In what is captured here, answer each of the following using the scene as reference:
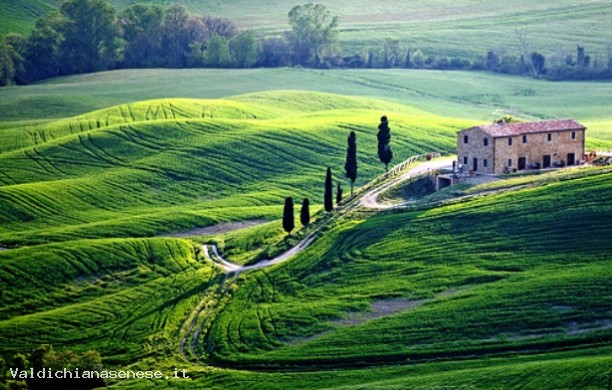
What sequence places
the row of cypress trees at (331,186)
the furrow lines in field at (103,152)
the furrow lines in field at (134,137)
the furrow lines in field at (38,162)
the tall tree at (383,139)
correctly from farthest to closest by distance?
the furrow lines in field at (134,137) < the furrow lines in field at (103,152) < the furrow lines in field at (38,162) < the tall tree at (383,139) < the row of cypress trees at (331,186)

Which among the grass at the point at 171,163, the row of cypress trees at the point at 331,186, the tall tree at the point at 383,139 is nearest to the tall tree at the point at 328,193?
the row of cypress trees at the point at 331,186

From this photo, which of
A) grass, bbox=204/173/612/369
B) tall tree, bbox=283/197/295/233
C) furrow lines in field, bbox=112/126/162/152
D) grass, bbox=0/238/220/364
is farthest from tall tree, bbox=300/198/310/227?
furrow lines in field, bbox=112/126/162/152

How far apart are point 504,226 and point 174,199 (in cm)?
4658

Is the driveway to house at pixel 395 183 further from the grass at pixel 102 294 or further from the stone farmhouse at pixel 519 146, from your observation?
Answer: the grass at pixel 102 294

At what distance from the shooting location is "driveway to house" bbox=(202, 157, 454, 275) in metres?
105

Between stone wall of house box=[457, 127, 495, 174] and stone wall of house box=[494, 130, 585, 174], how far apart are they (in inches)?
26.3

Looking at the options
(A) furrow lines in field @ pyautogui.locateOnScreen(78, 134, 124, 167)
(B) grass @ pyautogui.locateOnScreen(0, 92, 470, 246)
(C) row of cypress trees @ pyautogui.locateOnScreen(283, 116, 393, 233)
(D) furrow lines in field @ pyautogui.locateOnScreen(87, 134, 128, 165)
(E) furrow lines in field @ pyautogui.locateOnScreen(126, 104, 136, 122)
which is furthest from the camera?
(E) furrow lines in field @ pyautogui.locateOnScreen(126, 104, 136, 122)

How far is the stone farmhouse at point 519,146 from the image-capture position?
4441 inches

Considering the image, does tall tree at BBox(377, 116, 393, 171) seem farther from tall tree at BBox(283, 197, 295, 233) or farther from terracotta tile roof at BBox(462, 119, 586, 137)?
tall tree at BBox(283, 197, 295, 233)

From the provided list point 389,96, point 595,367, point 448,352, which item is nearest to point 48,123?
point 389,96

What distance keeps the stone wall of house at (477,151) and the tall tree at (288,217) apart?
652 inches

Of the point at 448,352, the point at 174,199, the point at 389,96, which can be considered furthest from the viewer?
the point at 389,96

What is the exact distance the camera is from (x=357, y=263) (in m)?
101

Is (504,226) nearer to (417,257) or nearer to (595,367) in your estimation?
(417,257)
